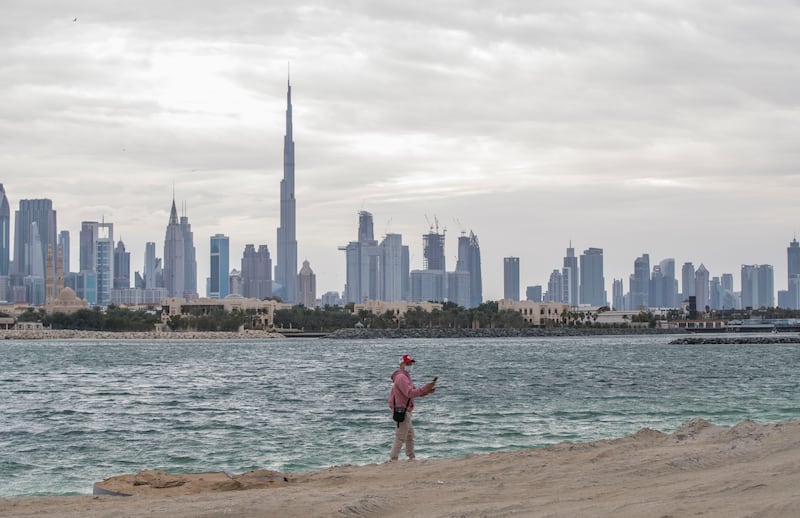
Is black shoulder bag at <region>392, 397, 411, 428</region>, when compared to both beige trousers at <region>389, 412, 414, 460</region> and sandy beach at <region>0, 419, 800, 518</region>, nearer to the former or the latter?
beige trousers at <region>389, 412, 414, 460</region>

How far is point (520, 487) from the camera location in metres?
13.8

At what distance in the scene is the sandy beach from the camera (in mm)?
11773

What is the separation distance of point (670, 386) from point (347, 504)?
3453 cm

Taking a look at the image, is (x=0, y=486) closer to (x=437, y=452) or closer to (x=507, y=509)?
(x=437, y=452)

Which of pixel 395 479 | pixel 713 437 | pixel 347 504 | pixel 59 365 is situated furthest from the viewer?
pixel 59 365

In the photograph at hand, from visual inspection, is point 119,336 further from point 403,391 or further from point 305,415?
point 403,391

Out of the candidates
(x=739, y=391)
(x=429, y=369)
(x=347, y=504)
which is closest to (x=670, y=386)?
(x=739, y=391)

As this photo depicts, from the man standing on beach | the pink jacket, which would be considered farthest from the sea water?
the pink jacket

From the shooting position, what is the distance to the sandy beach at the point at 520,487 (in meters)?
11.8

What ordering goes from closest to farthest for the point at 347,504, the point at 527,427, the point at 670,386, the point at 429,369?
the point at 347,504, the point at 527,427, the point at 670,386, the point at 429,369

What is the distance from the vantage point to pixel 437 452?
22641 millimetres

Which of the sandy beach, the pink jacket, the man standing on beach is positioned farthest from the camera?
the pink jacket

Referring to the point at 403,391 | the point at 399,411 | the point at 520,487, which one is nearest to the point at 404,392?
the point at 403,391

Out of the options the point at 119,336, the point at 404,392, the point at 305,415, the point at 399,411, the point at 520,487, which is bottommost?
the point at 119,336
